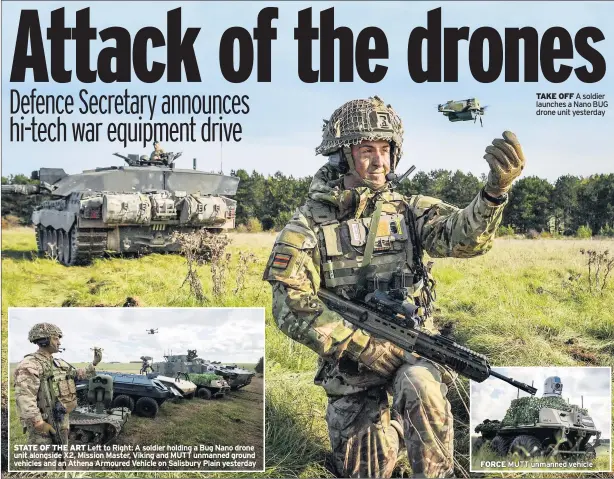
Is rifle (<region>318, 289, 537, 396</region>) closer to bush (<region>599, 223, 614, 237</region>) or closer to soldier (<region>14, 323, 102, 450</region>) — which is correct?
soldier (<region>14, 323, 102, 450</region>)

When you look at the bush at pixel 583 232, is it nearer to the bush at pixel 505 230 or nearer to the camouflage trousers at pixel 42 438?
the bush at pixel 505 230

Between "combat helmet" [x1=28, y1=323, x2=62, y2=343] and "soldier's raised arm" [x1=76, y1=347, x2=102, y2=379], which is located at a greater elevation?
"combat helmet" [x1=28, y1=323, x2=62, y2=343]

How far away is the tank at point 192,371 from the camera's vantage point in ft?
21.3

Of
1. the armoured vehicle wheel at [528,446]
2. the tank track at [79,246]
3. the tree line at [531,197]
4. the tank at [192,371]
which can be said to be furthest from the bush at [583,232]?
the tank track at [79,246]

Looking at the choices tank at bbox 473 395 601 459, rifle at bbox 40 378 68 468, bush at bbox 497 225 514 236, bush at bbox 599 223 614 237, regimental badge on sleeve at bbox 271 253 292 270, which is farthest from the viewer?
bush at bbox 497 225 514 236

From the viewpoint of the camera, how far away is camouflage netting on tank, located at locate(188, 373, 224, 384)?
655 cm

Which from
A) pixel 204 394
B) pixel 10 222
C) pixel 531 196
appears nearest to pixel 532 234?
pixel 531 196

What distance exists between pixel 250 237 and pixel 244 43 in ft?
12.4

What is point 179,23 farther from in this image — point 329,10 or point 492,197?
point 492,197

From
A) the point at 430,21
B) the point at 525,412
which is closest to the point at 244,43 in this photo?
the point at 430,21

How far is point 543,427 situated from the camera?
6.15m

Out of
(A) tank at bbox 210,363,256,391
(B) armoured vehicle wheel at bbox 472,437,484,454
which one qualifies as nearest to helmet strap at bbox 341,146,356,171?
(A) tank at bbox 210,363,256,391

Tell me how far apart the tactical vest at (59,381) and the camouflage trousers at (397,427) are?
2.03m

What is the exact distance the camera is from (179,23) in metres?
6.59
